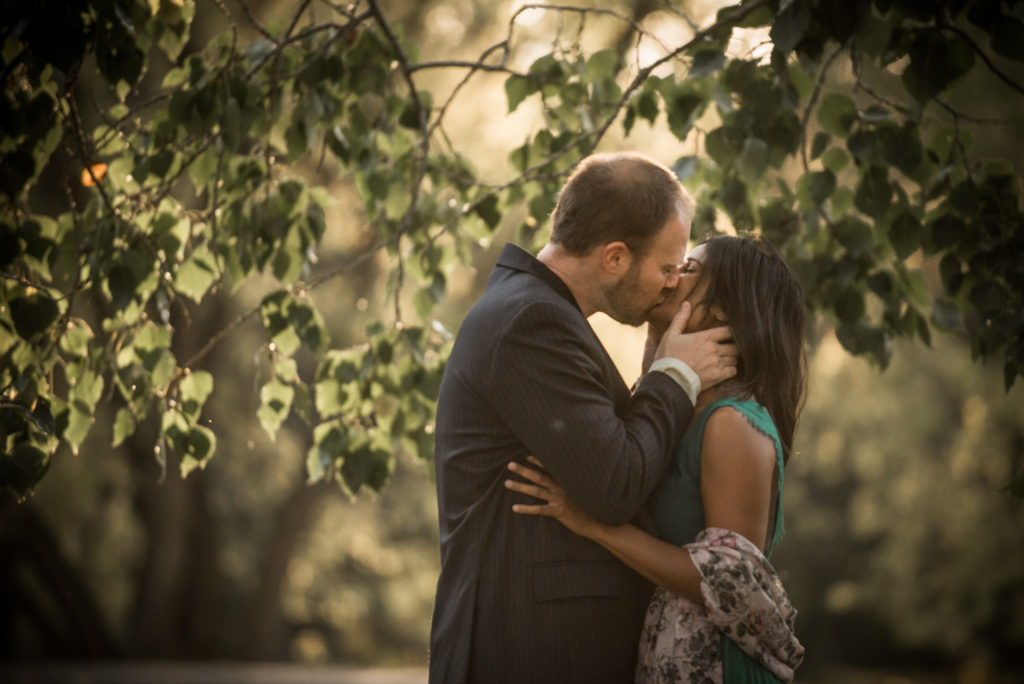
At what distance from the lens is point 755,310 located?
2.72m

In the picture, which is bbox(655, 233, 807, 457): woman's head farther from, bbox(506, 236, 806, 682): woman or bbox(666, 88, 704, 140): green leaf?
bbox(666, 88, 704, 140): green leaf

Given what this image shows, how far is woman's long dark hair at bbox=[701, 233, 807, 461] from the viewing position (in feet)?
8.86

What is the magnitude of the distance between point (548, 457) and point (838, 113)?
1.55 metres

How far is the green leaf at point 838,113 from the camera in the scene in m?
3.11

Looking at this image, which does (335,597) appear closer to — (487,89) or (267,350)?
(487,89)

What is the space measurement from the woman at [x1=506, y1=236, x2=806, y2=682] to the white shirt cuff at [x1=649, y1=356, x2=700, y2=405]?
0.10 meters

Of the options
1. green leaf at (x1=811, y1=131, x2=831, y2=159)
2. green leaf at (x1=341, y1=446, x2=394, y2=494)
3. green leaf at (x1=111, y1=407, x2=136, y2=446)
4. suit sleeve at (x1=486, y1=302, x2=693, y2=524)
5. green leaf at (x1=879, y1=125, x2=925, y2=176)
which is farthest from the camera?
green leaf at (x1=341, y1=446, x2=394, y2=494)

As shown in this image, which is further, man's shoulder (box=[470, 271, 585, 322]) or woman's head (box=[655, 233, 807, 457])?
woman's head (box=[655, 233, 807, 457])

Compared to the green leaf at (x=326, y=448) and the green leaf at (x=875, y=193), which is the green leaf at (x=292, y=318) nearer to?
the green leaf at (x=326, y=448)

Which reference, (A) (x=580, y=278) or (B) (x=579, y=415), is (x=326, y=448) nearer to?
(A) (x=580, y=278)

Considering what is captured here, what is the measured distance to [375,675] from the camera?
1141cm

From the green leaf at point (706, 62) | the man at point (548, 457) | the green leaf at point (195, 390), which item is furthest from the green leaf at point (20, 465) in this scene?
the green leaf at point (706, 62)

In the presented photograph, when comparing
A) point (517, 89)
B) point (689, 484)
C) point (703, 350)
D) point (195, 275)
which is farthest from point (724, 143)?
point (195, 275)

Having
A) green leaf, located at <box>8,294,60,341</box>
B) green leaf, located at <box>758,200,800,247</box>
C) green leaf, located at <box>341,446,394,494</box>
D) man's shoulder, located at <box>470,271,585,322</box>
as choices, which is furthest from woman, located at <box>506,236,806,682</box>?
green leaf, located at <box>8,294,60,341</box>
